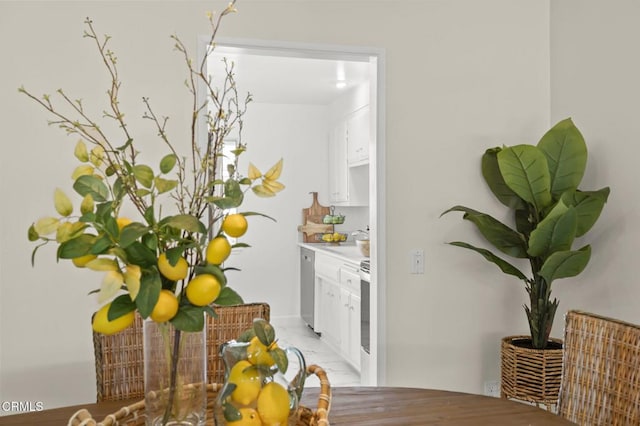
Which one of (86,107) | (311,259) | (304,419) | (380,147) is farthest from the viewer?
(311,259)

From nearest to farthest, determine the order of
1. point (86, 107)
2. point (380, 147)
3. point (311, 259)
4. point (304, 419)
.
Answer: point (304, 419) < point (86, 107) < point (380, 147) < point (311, 259)

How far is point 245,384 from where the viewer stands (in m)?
1.02

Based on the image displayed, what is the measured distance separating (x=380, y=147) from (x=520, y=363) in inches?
49.8

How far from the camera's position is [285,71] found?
16.0ft

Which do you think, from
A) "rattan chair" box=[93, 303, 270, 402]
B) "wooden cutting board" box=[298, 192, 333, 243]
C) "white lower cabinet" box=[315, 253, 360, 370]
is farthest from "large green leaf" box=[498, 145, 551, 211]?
"wooden cutting board" box=[298, 192, 333, 243]

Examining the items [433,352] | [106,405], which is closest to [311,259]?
[433,352]

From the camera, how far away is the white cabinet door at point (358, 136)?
5.23m

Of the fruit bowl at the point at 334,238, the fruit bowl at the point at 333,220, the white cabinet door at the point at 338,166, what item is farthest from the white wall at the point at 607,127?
the fruit bowl at the point at 333,220

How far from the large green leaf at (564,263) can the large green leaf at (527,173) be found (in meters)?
0.30

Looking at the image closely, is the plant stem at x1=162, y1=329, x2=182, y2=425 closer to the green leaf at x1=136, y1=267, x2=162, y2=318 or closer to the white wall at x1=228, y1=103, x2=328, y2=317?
the green leaf at x1=136, y1=267, x2=162, y2=318

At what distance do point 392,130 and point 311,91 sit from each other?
9.76 ft

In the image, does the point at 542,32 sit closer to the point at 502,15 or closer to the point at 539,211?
the point at 502,15

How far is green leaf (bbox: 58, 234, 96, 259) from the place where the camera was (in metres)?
0.90

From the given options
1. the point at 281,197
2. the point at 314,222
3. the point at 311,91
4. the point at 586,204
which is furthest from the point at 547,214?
the point at 281,197
